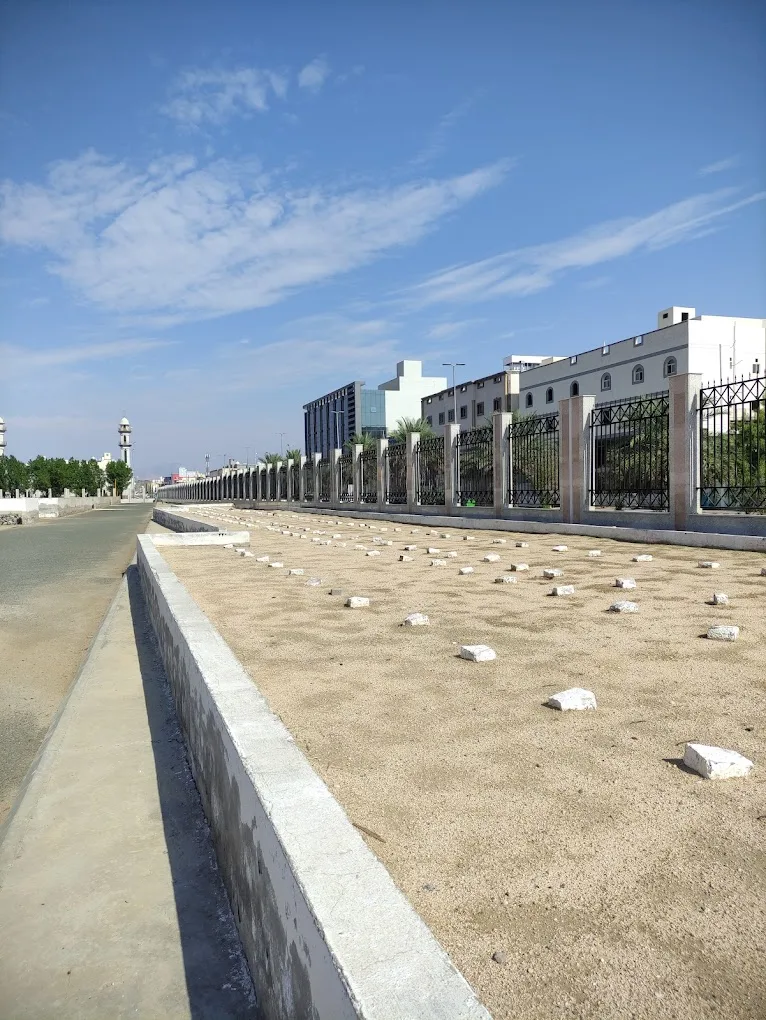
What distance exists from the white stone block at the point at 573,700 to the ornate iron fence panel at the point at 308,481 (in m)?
35.4

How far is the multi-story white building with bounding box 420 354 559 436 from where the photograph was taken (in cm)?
6031

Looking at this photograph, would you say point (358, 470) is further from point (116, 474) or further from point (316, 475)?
point (116, 474)

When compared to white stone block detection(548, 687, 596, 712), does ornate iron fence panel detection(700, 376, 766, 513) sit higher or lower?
higher

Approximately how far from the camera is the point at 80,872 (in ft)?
9.38

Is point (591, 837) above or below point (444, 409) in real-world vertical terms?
below

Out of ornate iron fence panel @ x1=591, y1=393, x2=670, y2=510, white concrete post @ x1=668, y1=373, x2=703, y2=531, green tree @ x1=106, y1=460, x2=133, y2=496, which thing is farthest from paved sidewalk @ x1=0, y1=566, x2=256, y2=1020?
green tree @ x1=106, y1=460, x2=133, y2=496

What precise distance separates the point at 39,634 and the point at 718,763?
7.60 metres

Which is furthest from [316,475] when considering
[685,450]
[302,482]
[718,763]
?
[718,763]

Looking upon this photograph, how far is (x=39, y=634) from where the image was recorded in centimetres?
801

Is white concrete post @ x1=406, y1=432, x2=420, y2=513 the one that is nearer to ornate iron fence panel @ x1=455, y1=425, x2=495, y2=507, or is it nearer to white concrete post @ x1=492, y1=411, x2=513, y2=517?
ornate iron fence panel @ x1=455, y1=425, x2=495, y2=507

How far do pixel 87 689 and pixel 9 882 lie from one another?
2.81 meters

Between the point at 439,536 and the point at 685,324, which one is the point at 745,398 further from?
the point at 685,324

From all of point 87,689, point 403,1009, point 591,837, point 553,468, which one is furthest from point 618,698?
point 553,468

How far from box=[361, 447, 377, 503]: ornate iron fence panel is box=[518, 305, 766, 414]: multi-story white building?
21498 mm
